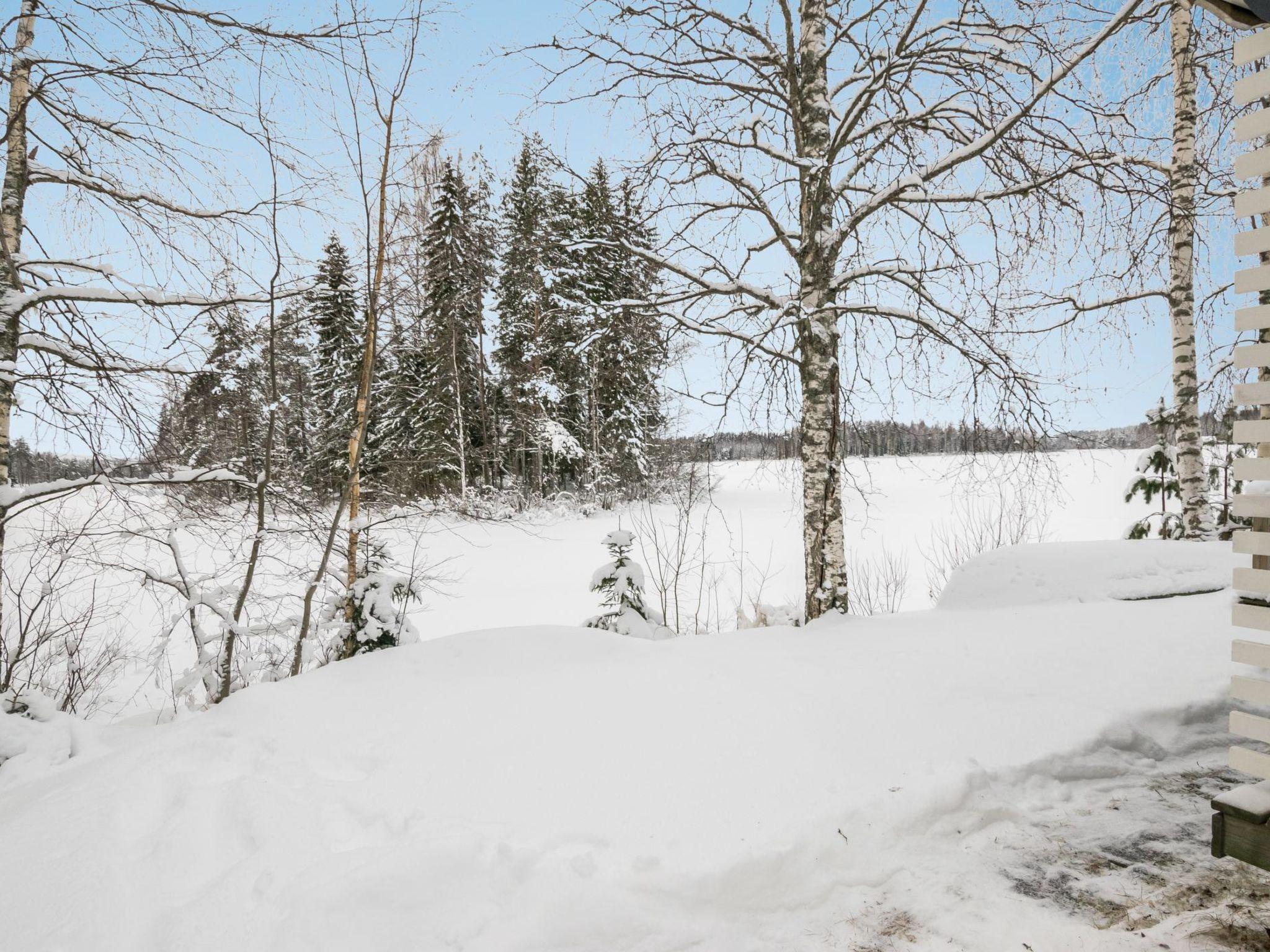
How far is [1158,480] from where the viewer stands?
8211mm

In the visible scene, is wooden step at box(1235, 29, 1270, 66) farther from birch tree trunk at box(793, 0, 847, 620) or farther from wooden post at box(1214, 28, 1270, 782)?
birch tree trunk at box(793, 0, 847, 620)

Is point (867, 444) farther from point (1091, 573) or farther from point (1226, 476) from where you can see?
point (1226, 476)

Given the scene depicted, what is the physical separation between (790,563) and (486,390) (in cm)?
1273

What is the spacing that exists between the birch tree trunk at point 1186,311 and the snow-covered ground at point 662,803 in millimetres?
3593

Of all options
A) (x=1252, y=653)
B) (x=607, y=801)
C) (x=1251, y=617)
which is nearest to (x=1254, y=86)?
(x=1251, y=617)

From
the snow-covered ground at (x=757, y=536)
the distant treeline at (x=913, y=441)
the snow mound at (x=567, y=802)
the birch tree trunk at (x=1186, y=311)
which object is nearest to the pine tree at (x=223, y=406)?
the snow-covered ground at (x=757, y=536)

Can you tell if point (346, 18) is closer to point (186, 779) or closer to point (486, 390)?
point (186, 779)

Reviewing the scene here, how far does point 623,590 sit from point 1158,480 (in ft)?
25.3

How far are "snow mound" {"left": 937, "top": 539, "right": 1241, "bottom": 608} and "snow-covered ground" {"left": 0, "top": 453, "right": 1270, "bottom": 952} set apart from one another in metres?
1.09

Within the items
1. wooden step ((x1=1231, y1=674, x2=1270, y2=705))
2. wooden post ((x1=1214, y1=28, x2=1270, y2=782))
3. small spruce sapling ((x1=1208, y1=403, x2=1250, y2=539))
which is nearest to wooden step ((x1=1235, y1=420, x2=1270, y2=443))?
wooden post ((x1=1214, y1=28, x2=1270, y2=782))

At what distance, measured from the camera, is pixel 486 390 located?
66.7 feet

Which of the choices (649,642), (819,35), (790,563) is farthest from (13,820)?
(790,563)

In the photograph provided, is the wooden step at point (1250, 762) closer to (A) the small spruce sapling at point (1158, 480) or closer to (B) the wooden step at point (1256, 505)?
(B) the wooden step at point (1256, 505)

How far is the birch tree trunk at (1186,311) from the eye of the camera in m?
6.85
